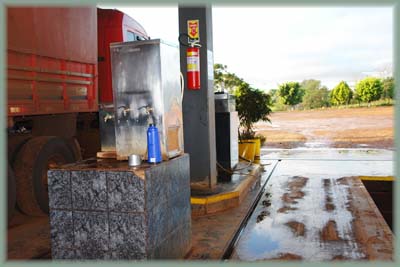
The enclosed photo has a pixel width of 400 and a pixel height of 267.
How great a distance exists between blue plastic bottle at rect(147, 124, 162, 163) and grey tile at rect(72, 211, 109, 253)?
1.78 ft

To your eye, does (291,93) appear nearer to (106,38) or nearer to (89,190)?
(106,38)

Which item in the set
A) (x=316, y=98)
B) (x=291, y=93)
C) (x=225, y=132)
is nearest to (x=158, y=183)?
(x=225, y=132)

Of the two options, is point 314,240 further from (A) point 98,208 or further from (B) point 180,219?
(A) point 98,208

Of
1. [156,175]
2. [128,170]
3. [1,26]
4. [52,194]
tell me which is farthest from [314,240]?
[1,26]

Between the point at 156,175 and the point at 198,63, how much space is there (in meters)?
2.65

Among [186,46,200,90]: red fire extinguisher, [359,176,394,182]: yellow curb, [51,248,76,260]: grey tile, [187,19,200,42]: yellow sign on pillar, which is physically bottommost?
[359,176,394,182]: yellow curb

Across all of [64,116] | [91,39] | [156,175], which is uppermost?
[91,39]

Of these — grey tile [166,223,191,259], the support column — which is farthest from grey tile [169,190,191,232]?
the support column

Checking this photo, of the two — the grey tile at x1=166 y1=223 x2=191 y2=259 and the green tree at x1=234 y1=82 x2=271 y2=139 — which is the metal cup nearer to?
the grey tile at x1=166 y1=223 x2=191 y2=259

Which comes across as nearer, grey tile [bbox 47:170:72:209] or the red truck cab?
grey tile [bbox 47:170:72:209]

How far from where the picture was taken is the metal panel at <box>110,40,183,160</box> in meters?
3.07

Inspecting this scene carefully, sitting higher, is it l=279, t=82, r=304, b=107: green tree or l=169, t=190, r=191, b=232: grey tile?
l=279, t=82, r=304, b=107: green tree

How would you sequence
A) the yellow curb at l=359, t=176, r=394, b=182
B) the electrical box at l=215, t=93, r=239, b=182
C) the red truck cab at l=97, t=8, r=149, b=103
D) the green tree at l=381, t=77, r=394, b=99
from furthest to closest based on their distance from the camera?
the green tree at l=381, t=77, r=394, b=99, the electrical box at l=215, t=93, r=239, b=182, the yellow curb at l=359, t=176, r=394, b=182, the red truck cab at l=97, t=8, r=149, b=103

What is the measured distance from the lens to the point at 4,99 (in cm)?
394
